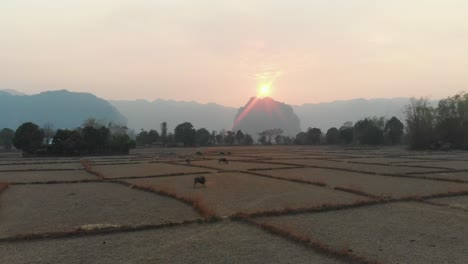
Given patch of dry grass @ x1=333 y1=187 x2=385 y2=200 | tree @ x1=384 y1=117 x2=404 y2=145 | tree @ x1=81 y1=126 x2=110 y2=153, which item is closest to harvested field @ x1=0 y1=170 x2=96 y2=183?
patch of dry grass @ x1=333 y1=187 x2=385 y2=200

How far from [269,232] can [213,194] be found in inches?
277

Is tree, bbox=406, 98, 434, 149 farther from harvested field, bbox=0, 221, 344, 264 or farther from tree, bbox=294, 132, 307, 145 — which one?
harvested field, bbox=0, 221, 344, 264

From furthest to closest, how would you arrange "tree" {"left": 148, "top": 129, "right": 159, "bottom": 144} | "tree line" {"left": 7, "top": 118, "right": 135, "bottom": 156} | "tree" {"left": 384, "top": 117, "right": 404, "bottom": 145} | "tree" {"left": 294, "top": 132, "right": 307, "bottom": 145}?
"tree" {"left": 294, "top": 132, "right": 307, "bottom": 145} < "tree" {"left": 148, "top": 129, "right": 159, "bottom": 144} < "tree" {"left": 384, "top": 117, "right": 404, "bottom": 145} < "tree line" {"left": 7, "top": 118, "right": 135, "bottom": 156}

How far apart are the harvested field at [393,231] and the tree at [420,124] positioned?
6339 cm

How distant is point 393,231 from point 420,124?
71.4 meters

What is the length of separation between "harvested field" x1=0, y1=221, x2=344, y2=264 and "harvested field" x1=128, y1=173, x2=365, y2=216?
2.72 metres

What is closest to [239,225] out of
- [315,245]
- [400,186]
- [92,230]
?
[315,245]

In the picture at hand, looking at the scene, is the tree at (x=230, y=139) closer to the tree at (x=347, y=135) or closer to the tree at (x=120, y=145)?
the tree at (x=347, y=135)

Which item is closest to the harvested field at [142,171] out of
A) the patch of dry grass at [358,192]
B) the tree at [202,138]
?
the patch of dry grass at [358,192]

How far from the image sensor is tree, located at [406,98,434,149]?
71.4m

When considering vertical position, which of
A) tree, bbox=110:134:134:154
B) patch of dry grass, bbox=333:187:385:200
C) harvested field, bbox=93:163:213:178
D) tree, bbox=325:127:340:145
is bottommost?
patch of dry grass, bbox=333:187:385:200

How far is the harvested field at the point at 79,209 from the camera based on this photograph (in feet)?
37.0

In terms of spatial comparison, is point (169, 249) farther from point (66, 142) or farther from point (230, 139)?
point (230, 139)

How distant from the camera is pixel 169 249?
8609mm
